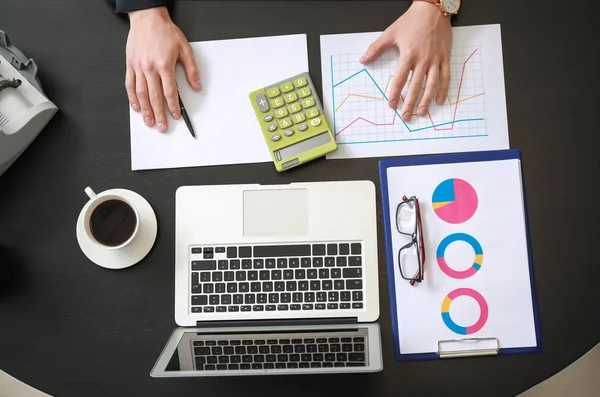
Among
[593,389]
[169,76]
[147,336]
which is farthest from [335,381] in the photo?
[593,389]

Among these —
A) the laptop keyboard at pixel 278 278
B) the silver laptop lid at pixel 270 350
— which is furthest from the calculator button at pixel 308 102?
the silver laptop lid at pixel 270 350

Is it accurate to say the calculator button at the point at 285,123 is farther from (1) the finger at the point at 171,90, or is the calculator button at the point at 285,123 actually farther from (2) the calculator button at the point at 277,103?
(1) the finger at the point at 171,90

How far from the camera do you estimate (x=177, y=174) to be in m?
0.75

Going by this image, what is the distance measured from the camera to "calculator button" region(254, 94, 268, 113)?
745 mm

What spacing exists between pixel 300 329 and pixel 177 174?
29 centimetres

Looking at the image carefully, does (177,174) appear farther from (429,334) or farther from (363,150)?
(429,334)

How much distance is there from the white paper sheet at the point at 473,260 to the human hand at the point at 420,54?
11cm

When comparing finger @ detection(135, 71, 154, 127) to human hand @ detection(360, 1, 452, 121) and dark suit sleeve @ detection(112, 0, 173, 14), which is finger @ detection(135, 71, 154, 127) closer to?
dark suit sleeve @ detection(112, 0, 173, 14)

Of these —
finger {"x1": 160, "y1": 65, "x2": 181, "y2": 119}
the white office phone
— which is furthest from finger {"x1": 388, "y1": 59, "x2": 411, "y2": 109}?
the white office phone

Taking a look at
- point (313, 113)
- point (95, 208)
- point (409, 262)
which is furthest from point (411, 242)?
point (95, 208)

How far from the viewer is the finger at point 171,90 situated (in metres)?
0.76

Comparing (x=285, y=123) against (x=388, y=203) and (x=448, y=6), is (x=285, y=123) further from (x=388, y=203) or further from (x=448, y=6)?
(x=448, y=6)

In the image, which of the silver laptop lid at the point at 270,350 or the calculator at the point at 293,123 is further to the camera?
the calculator at the point at 293,123

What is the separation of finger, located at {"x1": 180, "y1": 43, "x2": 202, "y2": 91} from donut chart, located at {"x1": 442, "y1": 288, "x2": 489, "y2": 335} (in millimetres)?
486
